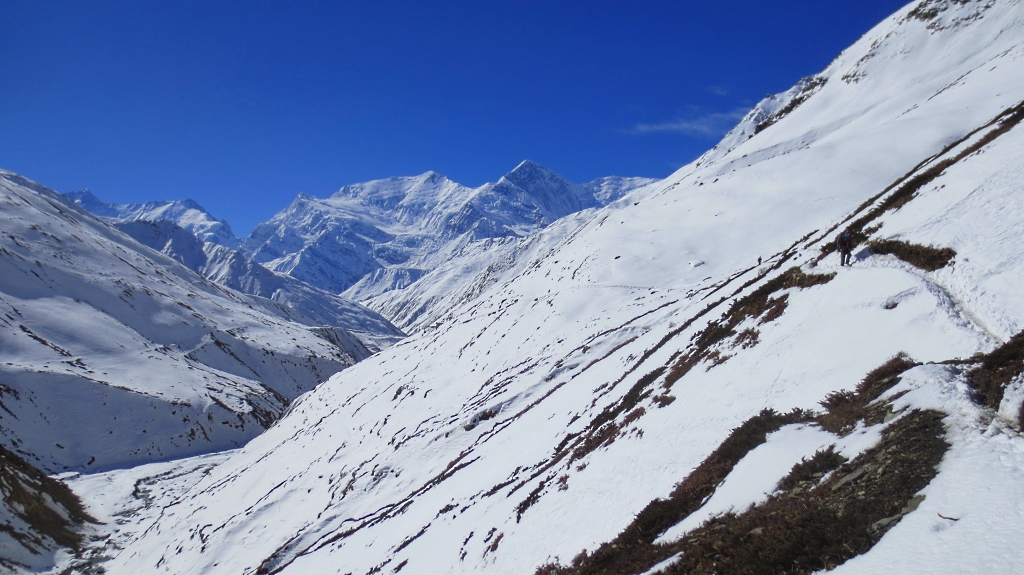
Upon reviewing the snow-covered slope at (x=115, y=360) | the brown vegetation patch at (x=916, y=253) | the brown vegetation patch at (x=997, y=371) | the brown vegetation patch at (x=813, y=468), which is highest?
the snow-covered slope at (x=115, y=360)

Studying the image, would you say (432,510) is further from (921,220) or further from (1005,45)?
(1005,45)

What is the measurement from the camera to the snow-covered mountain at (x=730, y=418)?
7680mm

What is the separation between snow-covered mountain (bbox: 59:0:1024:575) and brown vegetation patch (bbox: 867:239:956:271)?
0.11 metres

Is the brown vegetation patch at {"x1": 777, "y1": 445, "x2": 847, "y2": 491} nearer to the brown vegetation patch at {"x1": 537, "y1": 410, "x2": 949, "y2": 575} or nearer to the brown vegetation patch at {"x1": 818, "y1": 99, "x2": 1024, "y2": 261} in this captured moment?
the brown vegetation patch at {"x1": 537, "y1": 410, "x2": 949, "y2": 575}

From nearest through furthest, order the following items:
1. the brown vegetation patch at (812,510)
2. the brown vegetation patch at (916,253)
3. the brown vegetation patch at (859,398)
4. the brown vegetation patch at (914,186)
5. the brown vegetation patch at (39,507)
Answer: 1. the brown vegetation patch at (812,510)
2. the brown vegetation patch at (859,398)
3. the brown vegetation patch at (916,253)
4. the brown vegetation patch at (914,186)
5. the brown vegetation patch at (39,507)

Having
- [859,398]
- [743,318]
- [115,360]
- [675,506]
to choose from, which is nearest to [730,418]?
[859,398]

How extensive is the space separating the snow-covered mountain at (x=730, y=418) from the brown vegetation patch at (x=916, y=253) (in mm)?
106

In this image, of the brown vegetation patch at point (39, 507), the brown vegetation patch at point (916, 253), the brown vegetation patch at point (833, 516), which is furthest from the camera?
the brown vegetation patch at point (39, 507)

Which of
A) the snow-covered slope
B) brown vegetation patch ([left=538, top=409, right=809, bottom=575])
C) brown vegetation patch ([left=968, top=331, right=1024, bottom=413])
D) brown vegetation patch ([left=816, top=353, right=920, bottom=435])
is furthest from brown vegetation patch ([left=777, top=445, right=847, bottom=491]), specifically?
the snow-covered slope

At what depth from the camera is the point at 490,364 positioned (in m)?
47.8

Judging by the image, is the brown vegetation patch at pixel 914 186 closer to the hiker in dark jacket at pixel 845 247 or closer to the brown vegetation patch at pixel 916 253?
the hiker in dark jacket at pixel 845 247

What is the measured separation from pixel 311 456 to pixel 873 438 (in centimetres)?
5343

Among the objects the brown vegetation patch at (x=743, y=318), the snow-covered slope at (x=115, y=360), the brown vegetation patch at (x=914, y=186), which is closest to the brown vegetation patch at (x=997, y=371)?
the brown vegetation patch at (x=743, y=318)

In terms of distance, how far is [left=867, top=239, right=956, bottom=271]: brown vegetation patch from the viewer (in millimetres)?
15117
